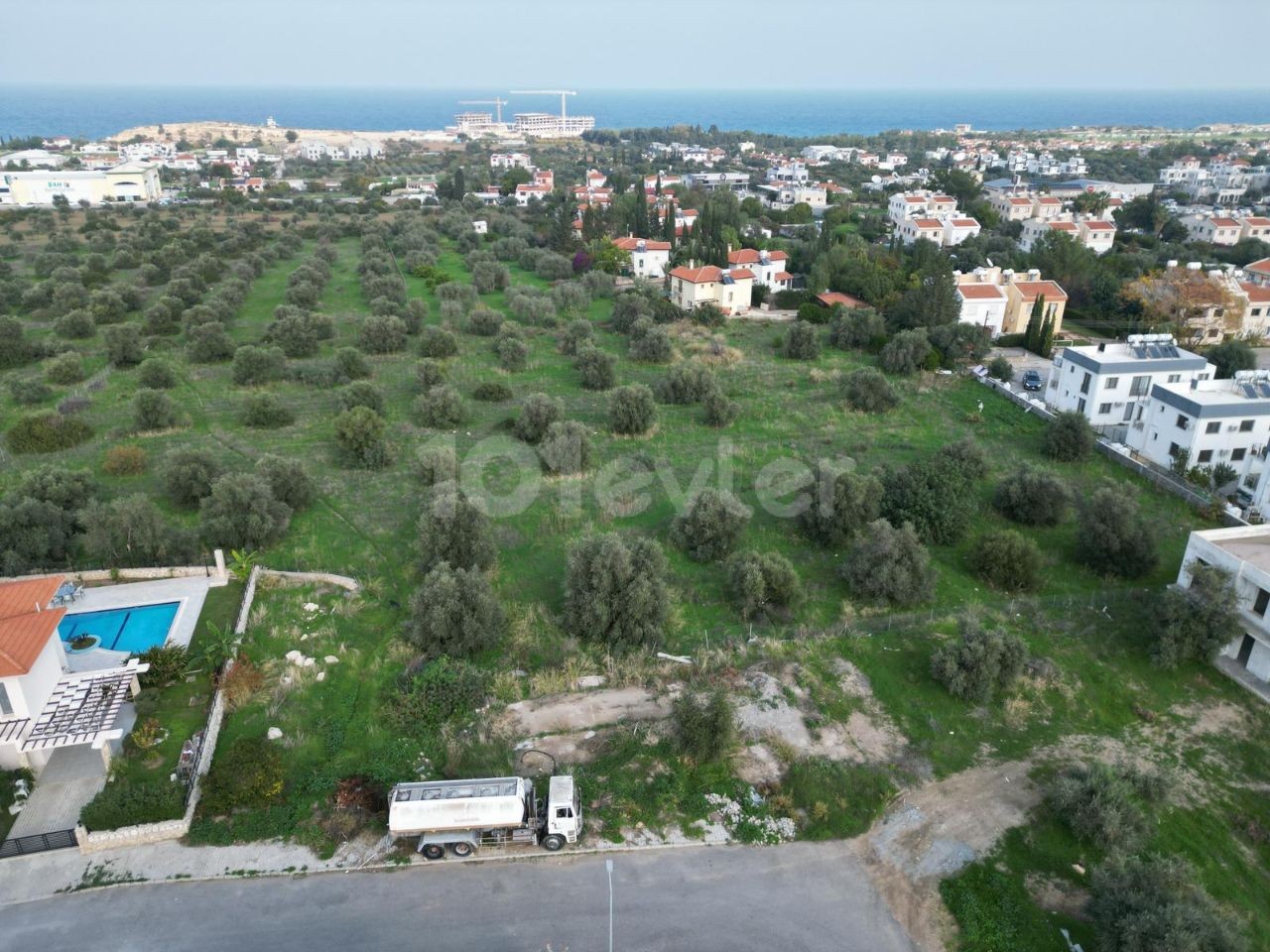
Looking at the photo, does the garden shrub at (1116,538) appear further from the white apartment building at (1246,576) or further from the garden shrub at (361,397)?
the garden shrub at (361,397)

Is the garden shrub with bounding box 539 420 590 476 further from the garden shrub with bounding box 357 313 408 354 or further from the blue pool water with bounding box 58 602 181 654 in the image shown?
the garden shrub with bounding box 357 313 408 354

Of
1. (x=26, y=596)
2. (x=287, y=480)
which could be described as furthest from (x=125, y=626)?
(x=287, y=480)

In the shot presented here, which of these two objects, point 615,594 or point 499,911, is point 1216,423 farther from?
point 499,911

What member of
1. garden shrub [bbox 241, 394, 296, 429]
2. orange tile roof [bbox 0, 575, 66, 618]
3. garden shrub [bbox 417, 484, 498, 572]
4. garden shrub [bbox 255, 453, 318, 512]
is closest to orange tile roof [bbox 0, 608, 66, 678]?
orange tile roof [bbox 0, 575, 66, 618]

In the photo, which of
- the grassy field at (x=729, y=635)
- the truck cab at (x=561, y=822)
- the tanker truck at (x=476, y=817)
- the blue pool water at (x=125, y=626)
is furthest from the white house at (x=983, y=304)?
the blue pool water at (x=125, y=626)

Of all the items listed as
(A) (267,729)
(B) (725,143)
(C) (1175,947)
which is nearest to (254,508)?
(A) (267,729)

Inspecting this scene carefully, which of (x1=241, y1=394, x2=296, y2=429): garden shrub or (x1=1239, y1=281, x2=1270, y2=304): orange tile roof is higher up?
(x1=1239, y1=281, x2=1270, y2=304): orange tile roof

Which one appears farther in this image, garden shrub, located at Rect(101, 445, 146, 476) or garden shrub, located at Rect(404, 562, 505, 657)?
garden shrub, located at Rect(101, 445, 146, 476)
